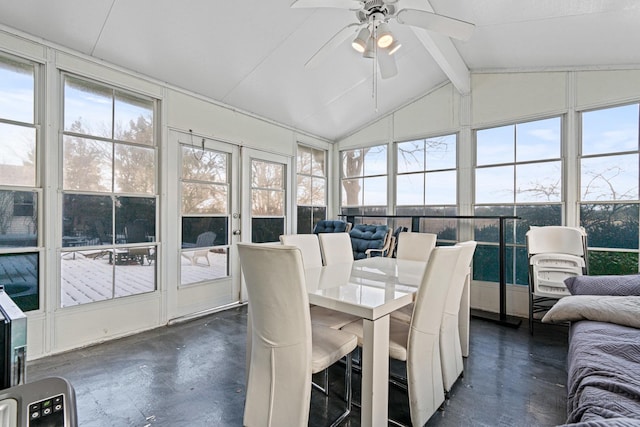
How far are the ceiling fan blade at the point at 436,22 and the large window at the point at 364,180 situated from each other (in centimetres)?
296

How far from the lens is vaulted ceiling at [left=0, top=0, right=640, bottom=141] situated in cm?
246

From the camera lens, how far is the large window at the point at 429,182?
4.31 meters

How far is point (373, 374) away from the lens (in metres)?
1.49

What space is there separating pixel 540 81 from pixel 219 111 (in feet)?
12.6

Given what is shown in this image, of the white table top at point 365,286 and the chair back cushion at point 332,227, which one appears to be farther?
the chair back cushion at point 332,227

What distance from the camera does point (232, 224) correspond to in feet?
13.4

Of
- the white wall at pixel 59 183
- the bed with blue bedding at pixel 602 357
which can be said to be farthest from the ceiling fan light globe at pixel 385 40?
the white wall at pixel 59 183

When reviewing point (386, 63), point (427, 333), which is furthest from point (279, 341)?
point (386, 63)

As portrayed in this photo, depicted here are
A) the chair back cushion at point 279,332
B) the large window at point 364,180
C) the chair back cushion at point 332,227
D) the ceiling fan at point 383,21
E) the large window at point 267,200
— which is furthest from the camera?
the large window at point 364,180

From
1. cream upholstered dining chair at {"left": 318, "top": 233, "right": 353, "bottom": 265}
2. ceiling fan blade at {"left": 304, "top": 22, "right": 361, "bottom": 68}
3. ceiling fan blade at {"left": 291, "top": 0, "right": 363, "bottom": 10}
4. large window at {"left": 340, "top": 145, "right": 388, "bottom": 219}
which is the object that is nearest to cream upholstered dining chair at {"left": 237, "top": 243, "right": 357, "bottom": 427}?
cream upholstered dining chair at {"left": 318, "top": 233, "right": 353, "bottom": 265}

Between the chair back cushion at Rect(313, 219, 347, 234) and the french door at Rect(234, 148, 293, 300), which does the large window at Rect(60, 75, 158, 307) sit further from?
the chair back cushion at Rect(313, 219, 347, 234)

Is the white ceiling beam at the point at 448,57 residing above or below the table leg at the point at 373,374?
above

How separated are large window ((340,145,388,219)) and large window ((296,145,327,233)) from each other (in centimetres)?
37

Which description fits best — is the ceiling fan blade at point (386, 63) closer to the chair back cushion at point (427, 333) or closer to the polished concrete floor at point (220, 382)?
the chair back cushion at point (427, 333)
